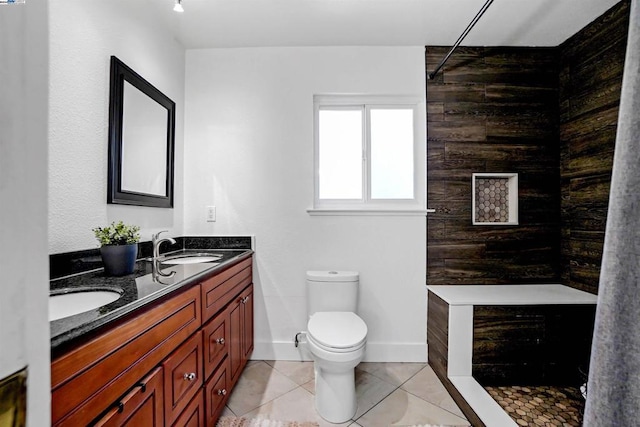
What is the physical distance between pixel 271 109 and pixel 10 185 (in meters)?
2.26

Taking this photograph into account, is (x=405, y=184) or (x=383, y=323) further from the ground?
(x=405, y=184)

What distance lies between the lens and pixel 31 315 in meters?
0.23

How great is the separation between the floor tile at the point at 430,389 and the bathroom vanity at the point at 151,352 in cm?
115

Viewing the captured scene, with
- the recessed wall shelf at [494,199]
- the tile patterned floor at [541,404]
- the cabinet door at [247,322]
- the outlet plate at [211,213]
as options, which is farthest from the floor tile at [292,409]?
the recessed wall shelf at [494,199]

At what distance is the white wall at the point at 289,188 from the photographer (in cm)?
230

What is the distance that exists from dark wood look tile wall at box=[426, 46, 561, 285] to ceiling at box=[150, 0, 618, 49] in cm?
18

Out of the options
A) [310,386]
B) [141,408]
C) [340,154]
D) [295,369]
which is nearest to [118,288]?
[141,408]

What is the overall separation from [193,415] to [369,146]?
6.67 ft

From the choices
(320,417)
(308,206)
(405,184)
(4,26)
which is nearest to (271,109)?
(308,206)

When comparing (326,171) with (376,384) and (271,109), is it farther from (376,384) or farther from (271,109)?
(376,384)

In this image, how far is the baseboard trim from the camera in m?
2.28

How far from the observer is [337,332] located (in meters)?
1.68

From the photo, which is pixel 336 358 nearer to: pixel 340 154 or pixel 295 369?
pixel 295 369

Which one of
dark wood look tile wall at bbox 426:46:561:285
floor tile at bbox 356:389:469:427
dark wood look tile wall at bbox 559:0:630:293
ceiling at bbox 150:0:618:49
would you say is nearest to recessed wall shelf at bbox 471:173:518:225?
dark wood look tile wall at bbox 426:46:561:285
